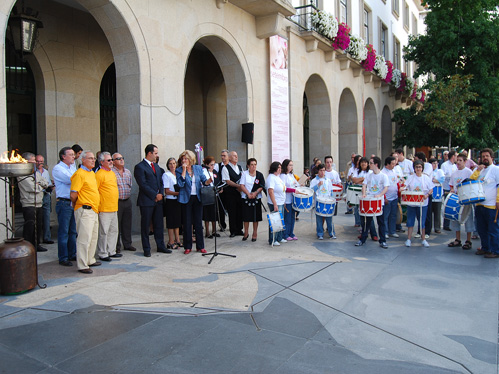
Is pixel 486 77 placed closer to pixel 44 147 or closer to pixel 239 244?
pixel 239 244

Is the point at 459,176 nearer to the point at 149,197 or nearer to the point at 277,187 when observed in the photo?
the point at 277,187

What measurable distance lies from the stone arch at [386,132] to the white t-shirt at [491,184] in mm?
18750

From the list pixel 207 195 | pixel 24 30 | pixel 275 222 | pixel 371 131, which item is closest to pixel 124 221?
pixel 207 195

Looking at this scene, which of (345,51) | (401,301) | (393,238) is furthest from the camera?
(345,51)

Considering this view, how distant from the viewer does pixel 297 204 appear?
854 centimetres

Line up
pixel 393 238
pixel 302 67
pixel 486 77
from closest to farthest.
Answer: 1. pixel 393 238
2. pixel 302 67
3. pixel 486 77

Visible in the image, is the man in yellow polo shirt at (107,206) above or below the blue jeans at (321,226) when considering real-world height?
above

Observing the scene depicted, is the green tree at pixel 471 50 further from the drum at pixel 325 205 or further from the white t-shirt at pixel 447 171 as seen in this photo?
the drum at pixel 325 205

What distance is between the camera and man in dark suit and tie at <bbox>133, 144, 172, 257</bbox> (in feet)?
23.3

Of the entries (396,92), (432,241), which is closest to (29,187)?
A: (432,241)

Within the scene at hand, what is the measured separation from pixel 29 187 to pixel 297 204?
4936 mm

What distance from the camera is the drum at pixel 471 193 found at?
281 inches

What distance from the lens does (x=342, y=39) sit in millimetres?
16719

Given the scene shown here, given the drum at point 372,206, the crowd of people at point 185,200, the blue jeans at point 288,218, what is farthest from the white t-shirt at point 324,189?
the drum at point 372,206
